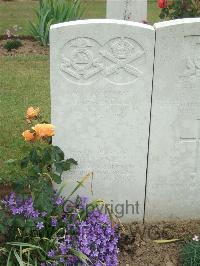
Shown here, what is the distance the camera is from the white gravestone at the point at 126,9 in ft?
31.6

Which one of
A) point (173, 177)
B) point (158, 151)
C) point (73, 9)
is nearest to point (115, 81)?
point (158, 151)

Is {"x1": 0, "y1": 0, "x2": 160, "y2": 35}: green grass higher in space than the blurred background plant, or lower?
higher

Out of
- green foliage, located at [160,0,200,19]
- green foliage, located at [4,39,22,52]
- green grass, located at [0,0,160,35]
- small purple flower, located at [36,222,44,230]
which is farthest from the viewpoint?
green grass, located at [0,0,160,35]

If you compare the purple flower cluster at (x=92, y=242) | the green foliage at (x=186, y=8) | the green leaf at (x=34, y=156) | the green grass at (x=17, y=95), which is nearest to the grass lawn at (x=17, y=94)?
the green grass at (x=17, y=95)

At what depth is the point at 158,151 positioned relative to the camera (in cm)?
390

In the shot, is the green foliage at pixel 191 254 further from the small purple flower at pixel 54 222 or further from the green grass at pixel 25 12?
the green grass at pixel 25 12

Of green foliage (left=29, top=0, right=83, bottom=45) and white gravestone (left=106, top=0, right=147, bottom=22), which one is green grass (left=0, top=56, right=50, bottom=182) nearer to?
green foliage (left=29, top=0, right=83, bottom=45)

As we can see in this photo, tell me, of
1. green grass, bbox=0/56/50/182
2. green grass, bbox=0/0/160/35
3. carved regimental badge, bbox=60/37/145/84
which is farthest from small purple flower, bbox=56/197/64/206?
green grass, bbox=0/0/160/35

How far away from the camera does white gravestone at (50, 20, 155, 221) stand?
3.55m

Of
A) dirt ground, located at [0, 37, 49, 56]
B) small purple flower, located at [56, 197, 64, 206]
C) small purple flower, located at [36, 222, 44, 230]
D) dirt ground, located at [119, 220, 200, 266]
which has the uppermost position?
dirt ground, located at [0, 37, 49, 56]

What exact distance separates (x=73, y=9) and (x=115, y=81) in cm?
635

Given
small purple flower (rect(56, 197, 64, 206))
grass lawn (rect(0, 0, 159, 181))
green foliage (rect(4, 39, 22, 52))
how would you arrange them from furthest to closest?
green foliage (rect(4, 39, 22, 52)) < grass lawn (rect(0, 0, 159, 181)) < small purple flower (rect(56, 197, 64, 206))

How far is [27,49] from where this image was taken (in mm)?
9672

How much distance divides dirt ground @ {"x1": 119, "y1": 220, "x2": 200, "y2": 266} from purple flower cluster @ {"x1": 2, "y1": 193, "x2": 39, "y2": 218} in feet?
2.47
